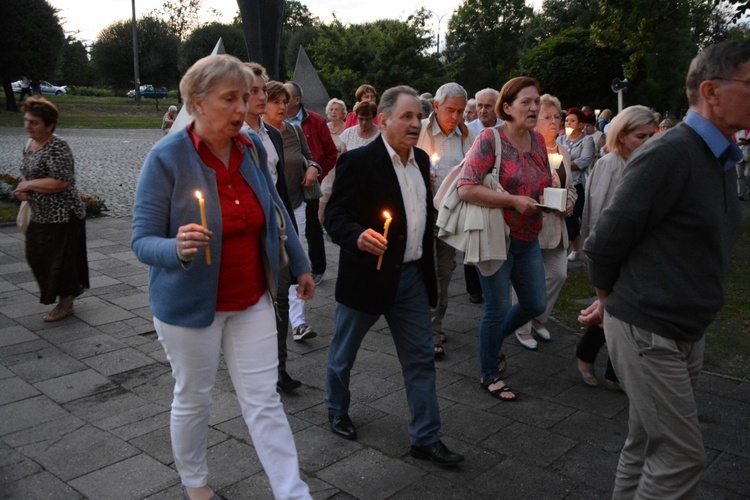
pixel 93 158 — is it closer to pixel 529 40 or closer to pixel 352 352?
pixel 352 352

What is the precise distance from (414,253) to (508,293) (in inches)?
42.5

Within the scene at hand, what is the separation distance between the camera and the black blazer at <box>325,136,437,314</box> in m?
3.85

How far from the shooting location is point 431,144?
235 inches

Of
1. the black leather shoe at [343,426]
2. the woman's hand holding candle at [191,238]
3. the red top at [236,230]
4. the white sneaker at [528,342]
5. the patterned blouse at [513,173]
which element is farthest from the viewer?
the white sneaker at [528,342]

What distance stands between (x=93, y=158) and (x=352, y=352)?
1942 cm

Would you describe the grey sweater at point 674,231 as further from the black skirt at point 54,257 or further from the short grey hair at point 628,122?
the black skirt at point 54,257

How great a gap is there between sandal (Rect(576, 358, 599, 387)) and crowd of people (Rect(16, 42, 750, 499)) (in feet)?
0.04

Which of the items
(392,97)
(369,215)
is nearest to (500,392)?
(369,215)

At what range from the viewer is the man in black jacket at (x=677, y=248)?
8.41 feet

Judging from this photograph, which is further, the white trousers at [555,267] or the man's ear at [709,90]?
the white trousers at [555,267]

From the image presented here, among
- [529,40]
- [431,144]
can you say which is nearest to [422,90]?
[431,144]

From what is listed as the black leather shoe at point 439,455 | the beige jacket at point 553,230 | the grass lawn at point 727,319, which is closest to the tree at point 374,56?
the grass lawn at point 727,319

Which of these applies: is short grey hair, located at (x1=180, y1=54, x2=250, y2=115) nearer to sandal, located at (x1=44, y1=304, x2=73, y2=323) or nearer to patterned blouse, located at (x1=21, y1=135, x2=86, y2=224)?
patterned blouse, located at (x1=21, y1=135, x2=86, y2=224)

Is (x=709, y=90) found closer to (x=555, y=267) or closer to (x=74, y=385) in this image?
(x=555, y=267)
